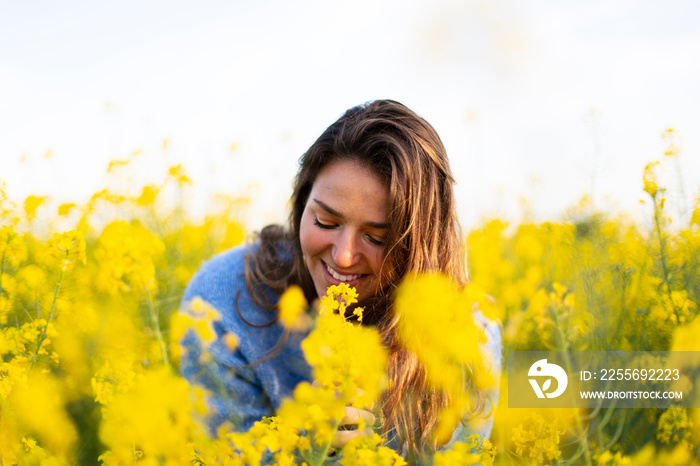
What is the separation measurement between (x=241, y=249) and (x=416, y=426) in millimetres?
1137

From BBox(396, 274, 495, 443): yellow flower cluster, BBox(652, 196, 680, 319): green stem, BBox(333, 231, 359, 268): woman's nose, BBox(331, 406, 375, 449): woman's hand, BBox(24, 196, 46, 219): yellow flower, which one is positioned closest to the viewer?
BBox(331, 406, 375, 449): woman's hand

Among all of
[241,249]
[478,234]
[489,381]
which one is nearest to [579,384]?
[489,381]

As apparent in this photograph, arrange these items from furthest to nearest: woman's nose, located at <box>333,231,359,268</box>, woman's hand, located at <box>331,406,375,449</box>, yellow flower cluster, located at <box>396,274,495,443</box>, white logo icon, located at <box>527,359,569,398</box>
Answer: white logo icon, located at <box>527,359,569,398</box>
woman's nose, located at <box>333,231,359,268</box>
yellow flower cluster, located at <box>396,274,495,443</box>
woman's hand, located at <box>331,406,375,449</box>

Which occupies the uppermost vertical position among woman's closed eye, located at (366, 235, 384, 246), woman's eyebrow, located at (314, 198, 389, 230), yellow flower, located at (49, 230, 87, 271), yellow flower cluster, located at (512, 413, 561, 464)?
woman's eyebrow, located at (314, 198, 389, 230)

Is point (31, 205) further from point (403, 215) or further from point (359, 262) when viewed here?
point (403, 215)

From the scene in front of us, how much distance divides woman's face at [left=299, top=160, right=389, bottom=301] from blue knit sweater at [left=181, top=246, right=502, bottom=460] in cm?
45

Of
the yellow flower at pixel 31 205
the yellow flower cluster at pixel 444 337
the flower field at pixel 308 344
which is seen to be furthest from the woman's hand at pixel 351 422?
the yellow flower at pixel 31 205

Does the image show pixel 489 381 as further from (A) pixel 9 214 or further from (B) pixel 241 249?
(A) pixel 9 214

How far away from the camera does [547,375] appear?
6.22 ft

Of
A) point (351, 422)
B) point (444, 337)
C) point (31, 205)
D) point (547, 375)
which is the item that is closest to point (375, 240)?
point (444, 337)

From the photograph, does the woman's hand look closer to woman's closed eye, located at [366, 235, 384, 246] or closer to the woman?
the woman

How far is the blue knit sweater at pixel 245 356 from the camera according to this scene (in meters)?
1.88

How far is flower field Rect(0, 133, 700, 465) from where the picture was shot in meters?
1.02

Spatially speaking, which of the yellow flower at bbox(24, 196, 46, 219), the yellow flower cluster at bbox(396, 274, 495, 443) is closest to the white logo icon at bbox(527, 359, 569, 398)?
the yellow flower cluster at bbox(396, 274, 495, 443)
